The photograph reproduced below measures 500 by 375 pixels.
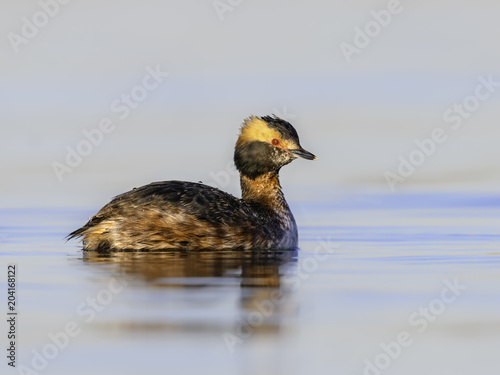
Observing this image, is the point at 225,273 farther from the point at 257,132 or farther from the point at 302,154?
the point at 257,132

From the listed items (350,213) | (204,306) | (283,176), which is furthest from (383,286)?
(283,176)

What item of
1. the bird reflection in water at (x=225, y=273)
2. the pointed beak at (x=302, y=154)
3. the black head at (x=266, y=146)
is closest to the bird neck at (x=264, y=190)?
the black head at (x=266, y=146)

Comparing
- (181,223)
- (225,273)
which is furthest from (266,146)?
(225,273)

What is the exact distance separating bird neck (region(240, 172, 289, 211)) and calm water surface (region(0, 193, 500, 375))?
0.58 meters

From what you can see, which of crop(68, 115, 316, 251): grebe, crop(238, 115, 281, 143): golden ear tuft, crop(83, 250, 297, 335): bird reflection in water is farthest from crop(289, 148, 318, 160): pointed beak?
crop(83, 250, 297, 335): bird reflection in water

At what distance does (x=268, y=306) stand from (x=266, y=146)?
4.85 metres

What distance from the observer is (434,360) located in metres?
8.94

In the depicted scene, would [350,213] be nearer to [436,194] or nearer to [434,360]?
[436,194]

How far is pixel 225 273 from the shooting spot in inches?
478

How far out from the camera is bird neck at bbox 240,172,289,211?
1522 cm

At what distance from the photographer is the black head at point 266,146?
49.4 ft

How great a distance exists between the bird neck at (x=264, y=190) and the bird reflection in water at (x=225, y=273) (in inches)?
40.9

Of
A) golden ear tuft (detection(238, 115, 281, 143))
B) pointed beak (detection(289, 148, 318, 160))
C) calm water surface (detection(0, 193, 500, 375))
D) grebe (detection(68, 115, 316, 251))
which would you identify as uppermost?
golden ear tuft (detection(238, 115, 281, 143))

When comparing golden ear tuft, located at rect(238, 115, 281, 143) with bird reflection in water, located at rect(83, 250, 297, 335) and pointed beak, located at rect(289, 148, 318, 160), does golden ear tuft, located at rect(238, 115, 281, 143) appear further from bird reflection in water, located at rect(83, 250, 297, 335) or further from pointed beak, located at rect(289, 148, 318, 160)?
bird reflection in water, located at rect(83, 250, 297, 335)
